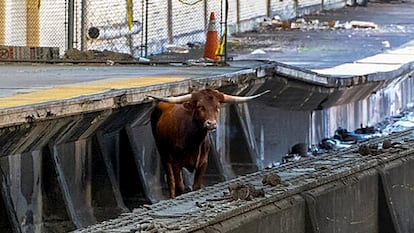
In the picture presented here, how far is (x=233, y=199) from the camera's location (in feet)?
24.1

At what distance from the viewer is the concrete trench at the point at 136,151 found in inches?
363

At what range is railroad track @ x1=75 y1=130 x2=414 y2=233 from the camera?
6594mm

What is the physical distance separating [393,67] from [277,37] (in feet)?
37.2

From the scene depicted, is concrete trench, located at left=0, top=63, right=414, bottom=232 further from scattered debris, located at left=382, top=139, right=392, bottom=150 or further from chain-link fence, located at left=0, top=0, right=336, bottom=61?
chain-link fence, located at left=0, top=0, right=336, bottom=61

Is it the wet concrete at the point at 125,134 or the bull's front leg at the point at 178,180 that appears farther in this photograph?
the bull's front leg at the point at 178,180

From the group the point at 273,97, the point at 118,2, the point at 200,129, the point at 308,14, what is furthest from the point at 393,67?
the point at 308,14

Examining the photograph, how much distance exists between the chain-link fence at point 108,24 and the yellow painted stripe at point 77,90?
225 inches

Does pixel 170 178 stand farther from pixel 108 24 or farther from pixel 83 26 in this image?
pixel 108 24

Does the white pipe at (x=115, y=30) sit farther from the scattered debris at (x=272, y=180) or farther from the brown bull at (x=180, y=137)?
the scattered debris at (x=272, y=180)

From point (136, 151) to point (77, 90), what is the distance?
146cm

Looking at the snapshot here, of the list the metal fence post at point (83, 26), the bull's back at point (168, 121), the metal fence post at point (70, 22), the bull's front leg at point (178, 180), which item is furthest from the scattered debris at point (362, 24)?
the bull's front leg at point (178, 180)

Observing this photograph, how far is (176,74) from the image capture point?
16656 millimetres

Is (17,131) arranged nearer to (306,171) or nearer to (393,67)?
(306,171)

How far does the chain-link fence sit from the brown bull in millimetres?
6629
